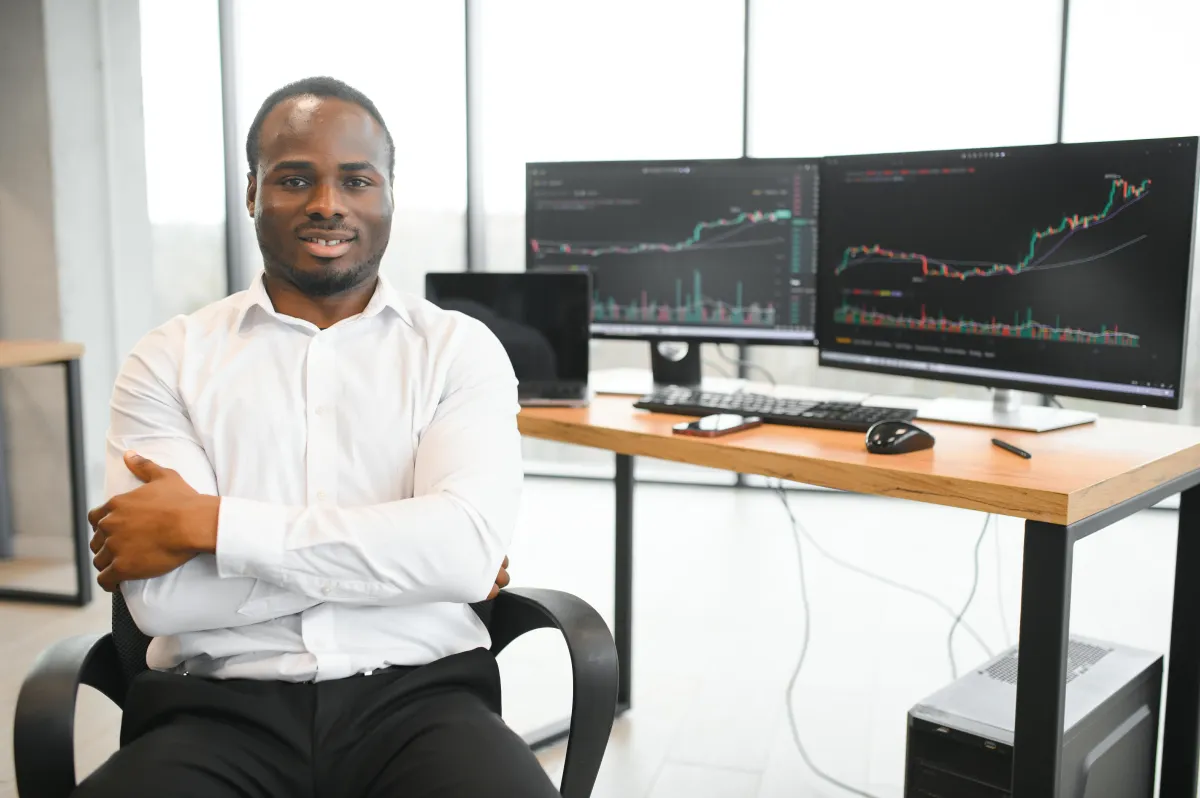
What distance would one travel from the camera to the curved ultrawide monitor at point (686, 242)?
2.40 meters

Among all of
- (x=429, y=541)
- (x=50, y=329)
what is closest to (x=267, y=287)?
(x=429, y=541)

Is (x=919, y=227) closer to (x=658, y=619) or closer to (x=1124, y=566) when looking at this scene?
(x=658, y=619)

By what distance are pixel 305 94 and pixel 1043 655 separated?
131 centimetres

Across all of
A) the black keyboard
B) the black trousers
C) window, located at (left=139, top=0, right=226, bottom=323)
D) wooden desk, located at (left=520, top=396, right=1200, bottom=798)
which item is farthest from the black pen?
window, located at (left=139, top=0, right=226, bottom=323)

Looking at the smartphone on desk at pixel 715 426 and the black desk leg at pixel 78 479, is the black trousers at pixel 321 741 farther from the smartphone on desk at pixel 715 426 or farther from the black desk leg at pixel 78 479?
the black desk leg at pixel 78 479

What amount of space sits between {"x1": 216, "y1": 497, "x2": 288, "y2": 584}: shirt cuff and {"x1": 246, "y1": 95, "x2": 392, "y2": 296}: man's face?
38 cm

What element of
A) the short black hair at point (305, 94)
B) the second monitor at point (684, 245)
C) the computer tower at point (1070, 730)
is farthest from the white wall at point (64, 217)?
the computer tower at point (1070, 730)

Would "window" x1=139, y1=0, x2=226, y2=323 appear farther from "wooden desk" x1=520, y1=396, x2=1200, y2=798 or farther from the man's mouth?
the man's mouth

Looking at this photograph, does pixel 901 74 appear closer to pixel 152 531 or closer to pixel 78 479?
pixel 78 479

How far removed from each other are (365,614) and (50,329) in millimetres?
2990

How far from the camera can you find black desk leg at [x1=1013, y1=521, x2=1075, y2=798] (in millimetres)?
1489

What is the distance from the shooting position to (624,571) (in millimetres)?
2645

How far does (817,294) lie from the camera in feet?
7.80

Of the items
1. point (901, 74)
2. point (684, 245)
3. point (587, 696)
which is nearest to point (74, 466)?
point (684, 245)
